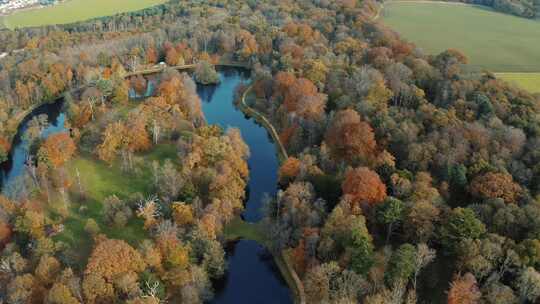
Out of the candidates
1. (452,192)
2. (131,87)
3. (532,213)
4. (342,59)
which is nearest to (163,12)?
(131,87)

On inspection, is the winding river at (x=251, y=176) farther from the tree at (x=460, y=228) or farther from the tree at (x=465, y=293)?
the tree at (x=460, y=228)

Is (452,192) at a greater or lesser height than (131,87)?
greater

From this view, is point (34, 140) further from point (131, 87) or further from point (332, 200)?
point (332, 200)

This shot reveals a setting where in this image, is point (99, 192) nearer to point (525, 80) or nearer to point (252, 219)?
point (252, 219)

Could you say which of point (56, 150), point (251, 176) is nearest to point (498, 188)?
point (251, 176)

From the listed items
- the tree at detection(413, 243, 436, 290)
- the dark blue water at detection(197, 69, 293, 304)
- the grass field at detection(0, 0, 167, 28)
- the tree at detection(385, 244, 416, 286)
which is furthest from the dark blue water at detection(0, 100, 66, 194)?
the grass field at detection(0, 0, 167, 28)

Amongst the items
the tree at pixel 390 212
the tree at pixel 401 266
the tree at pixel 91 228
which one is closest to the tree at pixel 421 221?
the tree at pixel 390 212
